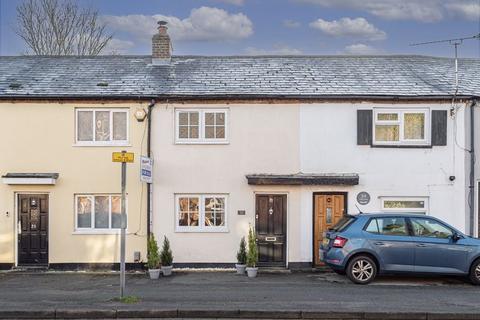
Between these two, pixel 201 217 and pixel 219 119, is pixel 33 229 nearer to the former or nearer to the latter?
pixel 201 217

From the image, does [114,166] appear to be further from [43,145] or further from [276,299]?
[276,299]

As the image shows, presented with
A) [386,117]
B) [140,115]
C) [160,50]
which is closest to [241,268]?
[140,115]

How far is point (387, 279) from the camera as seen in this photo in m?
15.1

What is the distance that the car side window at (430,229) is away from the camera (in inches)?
572

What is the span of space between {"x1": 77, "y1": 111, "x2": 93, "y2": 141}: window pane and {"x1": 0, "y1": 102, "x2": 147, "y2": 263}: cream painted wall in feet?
0.68

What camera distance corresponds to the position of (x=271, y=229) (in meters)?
17.1

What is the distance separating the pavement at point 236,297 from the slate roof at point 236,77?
4864 mm

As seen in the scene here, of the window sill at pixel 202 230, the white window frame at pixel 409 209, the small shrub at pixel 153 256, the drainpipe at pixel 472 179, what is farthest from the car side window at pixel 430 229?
the small shrub at pixel 153 256

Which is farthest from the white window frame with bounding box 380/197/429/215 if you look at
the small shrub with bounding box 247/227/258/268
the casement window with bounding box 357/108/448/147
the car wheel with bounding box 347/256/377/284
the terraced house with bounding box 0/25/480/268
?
the small shrub with bounding box 247/227/258/268

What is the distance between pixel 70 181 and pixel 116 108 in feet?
7.61

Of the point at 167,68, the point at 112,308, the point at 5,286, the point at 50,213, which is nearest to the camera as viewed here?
the point at 112,308

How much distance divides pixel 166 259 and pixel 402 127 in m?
7.20

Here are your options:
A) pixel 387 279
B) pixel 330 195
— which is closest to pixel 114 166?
pixel 330 195

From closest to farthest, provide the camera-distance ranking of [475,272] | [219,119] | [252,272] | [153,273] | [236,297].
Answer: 1. [236,297]
2. [475,272]
3. [153,273]
4. [252,272]
5. [219,119]
